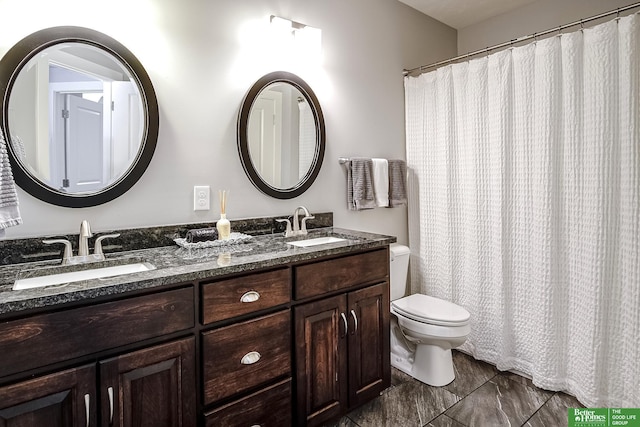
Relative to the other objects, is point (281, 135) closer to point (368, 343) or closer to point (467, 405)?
point (368, 343)

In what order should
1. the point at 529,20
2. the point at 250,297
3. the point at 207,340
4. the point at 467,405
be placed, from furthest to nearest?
1. the point at 529,20
2. the point at 467,405
3. the point at 250,297
4. the point at 207,340

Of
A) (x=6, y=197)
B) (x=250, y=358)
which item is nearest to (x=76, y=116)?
(x=6, y=197)

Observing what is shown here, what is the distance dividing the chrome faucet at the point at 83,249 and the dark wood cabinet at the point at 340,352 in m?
0.83

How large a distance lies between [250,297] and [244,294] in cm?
3

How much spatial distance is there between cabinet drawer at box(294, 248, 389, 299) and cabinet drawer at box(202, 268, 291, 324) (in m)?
0.08

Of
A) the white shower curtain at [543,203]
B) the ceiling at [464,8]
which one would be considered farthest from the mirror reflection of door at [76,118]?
the ceiling at [464,8]

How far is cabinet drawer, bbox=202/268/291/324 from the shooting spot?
1285 millimetres

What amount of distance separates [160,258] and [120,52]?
0.89 metres

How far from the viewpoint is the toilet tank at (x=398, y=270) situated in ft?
7.83

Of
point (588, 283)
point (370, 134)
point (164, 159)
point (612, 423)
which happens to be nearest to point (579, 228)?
point (588, 283)

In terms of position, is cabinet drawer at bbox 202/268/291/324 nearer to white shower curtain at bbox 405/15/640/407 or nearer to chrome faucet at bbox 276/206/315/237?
chrome faucet at bbox 276/206/315/237

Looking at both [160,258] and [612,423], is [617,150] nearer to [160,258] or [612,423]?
[612,423]

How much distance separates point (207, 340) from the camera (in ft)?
4.20

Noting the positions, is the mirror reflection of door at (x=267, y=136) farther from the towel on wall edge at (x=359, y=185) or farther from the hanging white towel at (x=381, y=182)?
the hanging white towel at (x=381, y=182)
